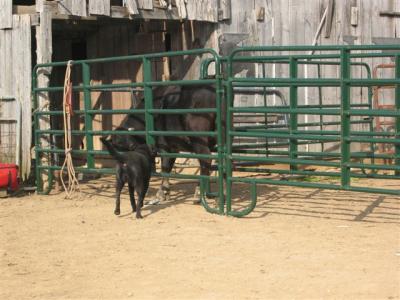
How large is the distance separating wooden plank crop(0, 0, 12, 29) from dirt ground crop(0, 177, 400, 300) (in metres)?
3.41

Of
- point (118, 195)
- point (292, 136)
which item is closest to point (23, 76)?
point (118, 195)

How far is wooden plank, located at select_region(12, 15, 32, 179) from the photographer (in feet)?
37.2

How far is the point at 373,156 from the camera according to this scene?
8.34 meters

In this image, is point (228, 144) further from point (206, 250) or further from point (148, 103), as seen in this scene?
point (206, 250)

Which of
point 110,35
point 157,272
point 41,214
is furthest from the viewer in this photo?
point 110,35

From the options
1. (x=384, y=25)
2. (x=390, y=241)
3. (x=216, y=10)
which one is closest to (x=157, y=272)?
(x=390, y=241)

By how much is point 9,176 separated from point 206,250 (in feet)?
16.5

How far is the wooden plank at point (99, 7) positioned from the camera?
11.5 m

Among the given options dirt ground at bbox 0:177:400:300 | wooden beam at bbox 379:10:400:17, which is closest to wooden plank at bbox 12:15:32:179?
dirt ground at bbox 0:177:400:300

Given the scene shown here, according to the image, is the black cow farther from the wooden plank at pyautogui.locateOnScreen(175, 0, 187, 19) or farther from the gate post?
the wooden plank at pyautogui.locateOnScreen(175, 0, 187, 19)

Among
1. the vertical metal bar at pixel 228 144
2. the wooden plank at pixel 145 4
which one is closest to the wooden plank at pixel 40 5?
the wooden plank at pixel 145 4

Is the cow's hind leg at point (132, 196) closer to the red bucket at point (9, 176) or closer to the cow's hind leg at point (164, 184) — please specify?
the cow's hind leg at point (164, 184)

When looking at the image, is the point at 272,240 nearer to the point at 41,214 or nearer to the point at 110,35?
the point at 41,214

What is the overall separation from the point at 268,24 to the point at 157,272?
8627 millimetres
